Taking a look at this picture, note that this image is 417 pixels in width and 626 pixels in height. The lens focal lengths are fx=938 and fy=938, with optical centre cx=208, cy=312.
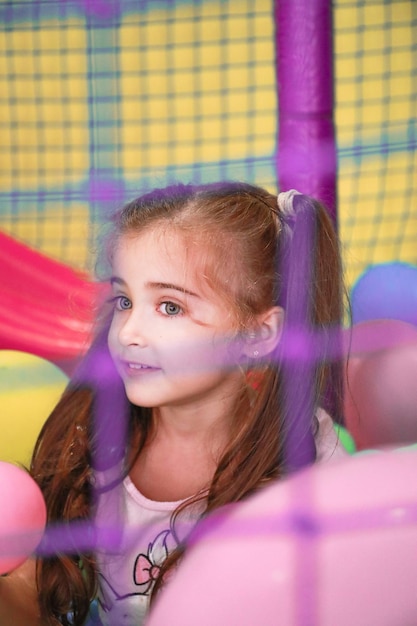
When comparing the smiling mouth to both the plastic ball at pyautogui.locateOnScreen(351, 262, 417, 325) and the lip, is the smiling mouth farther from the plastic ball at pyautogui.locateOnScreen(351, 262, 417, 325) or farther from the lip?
the plastic ball at pyautogui.locateOnScreen(351, 262, 417, 325)

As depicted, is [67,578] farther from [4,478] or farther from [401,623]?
[401,623]

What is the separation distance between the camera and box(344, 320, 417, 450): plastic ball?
89 cm

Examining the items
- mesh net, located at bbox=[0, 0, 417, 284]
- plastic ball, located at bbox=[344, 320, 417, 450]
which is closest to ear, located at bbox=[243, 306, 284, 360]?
plastic ball, located at bbox=[344, 320, 417, 450]

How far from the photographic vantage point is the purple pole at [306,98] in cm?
89

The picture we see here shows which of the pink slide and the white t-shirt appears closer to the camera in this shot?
the white t-shirt

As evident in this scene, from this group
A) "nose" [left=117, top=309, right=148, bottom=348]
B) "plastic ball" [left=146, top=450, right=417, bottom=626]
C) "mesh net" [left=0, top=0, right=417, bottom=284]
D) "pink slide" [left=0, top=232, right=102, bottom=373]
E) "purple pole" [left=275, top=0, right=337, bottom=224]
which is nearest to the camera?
"plastic ball" [left=146, top=450, right=417, bottom=626]

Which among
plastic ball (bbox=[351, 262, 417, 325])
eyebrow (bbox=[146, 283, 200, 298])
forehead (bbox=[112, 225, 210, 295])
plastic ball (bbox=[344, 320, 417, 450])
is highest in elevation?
forehead (bbox=[112, 225, 210, 295])

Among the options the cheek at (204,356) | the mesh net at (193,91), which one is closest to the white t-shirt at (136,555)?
the cheek at (204,356)

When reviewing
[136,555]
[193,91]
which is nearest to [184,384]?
Answer: [136,555]

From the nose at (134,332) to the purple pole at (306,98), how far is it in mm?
315

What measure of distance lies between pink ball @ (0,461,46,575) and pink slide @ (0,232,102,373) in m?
0.38

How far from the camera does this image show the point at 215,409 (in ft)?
2.51

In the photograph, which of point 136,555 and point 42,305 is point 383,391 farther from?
point 42,305

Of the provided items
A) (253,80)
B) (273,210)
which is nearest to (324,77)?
(273,210)
